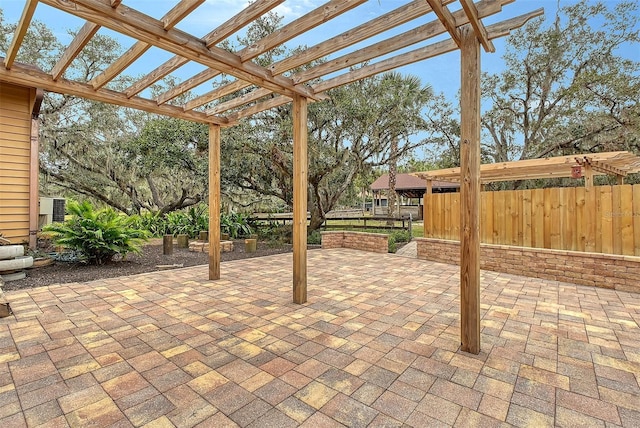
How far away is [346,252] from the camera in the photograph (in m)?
7.80

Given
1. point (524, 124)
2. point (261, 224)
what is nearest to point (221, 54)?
point (261, 224)

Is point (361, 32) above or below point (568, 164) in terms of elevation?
above

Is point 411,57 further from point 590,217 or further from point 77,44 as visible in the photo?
point 590,217

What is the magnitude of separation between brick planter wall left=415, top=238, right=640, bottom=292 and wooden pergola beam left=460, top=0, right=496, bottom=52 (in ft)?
13.4

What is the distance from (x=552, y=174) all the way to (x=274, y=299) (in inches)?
250

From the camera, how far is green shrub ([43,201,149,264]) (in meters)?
5.17

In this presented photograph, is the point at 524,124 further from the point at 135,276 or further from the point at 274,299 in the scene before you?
the point at 135,276

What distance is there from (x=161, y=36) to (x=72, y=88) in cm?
193

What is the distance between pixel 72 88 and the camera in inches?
136

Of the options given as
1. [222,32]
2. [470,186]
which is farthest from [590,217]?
[222,32]

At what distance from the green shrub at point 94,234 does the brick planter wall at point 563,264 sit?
637 centimetres

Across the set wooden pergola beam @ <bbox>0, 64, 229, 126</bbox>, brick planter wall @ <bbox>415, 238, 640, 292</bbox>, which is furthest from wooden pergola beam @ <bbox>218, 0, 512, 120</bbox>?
brick planter wall @ <bbox>415, 238, 640, 292</bbox>

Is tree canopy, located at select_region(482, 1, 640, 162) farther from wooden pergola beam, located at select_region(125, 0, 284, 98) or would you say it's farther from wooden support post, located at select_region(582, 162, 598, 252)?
wooden pergola beam, located at select_region(125, 0, 284, 98)

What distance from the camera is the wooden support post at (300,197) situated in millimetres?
3631
